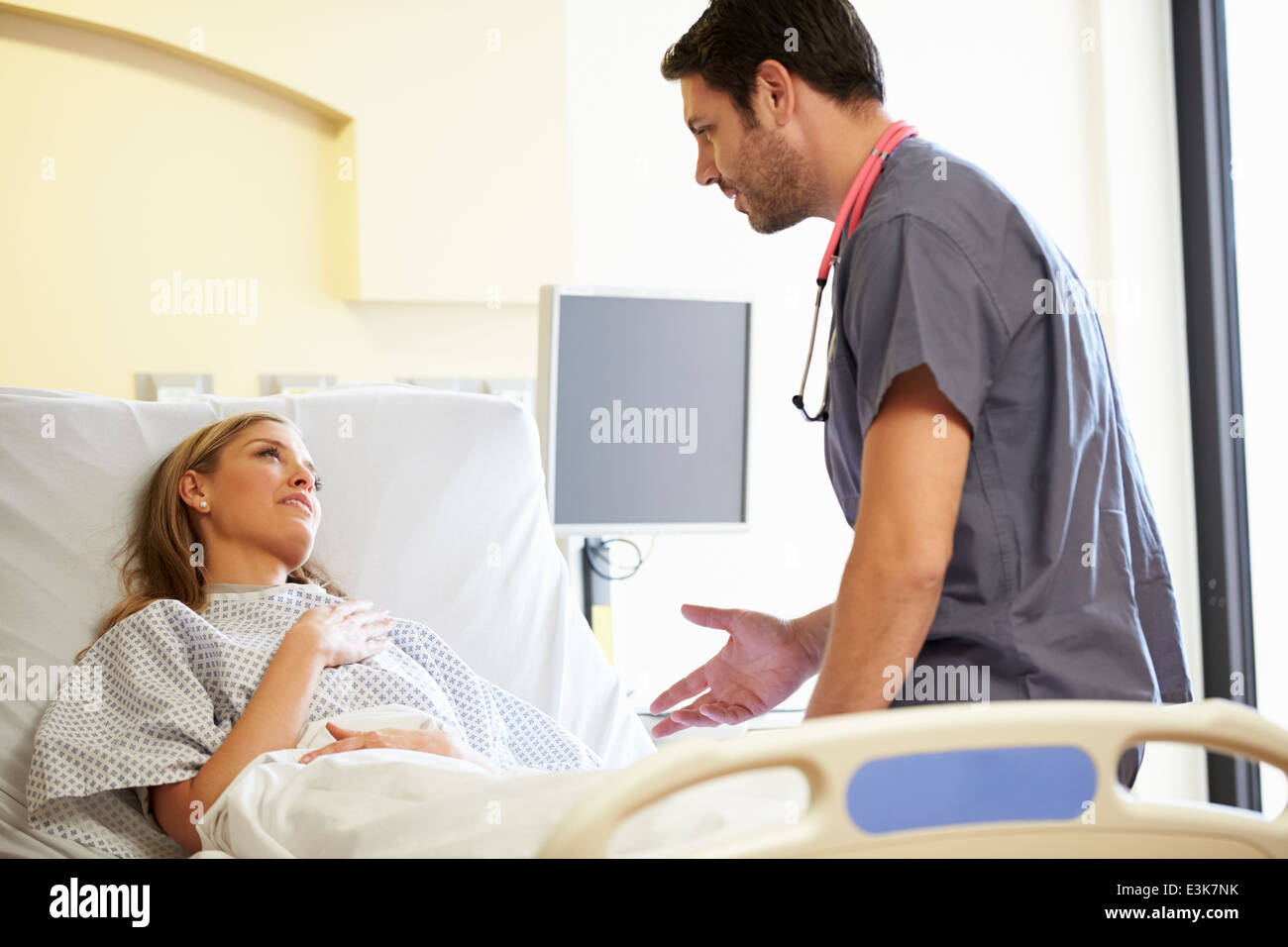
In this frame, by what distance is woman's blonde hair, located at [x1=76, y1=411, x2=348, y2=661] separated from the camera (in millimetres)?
1654

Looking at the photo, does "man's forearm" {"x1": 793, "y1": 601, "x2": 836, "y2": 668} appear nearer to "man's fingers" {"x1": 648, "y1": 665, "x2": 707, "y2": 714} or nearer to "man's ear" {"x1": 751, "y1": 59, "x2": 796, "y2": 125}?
"man's fingers" {"x1": 648, "y1": 665, "x2": 707, "y2": 714}

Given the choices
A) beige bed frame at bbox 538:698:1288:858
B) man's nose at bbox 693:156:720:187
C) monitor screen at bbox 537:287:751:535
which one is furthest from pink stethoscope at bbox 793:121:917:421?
monitor screen at bbox 537:287:751:535

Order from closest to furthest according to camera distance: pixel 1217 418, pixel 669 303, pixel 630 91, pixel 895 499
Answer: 1. pixel 895 499
2. pixel 669 303
3. pixel 630 91
4. pixel 1217 418

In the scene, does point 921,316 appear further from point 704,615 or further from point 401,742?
point 401,742

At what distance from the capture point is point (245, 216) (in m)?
2.77

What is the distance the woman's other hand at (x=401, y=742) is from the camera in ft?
4.38

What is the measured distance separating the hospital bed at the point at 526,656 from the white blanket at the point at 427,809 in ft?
0.10

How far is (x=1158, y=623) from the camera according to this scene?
1306 mm

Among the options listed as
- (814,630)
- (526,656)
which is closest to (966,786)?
(814,630)
